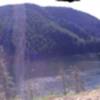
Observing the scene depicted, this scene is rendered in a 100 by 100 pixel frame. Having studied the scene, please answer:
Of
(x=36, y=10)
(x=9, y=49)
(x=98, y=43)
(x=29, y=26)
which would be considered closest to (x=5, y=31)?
(x=29, y=26)

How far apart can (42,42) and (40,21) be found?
24473 millimetres

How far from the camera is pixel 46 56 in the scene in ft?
301

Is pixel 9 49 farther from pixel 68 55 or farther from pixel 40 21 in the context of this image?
pixel 40 21

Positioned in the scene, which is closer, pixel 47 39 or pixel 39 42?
pixel 39 42

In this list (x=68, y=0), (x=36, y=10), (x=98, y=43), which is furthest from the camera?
(x=36, y=10)

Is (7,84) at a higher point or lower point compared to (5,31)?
higher

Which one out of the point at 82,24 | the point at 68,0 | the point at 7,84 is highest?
the point at 68,0

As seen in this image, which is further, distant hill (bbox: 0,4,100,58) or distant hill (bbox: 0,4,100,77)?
distant hill (bbox: 0,4,100,58)

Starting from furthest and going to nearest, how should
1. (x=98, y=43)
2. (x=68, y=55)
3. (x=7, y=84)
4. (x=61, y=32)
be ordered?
(x=61, y=32)
(x=98, y=43)
(x=68, y=55)
(x=7, y=84)

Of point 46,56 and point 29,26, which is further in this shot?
point 29,26

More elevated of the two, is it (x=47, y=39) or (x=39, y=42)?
(x=39, y=42)

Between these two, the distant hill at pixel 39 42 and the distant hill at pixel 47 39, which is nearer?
the distant hill at pixel 39 42

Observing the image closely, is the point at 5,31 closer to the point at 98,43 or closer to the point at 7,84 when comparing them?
the point at 98,43

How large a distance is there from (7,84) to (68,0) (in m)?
22.0
